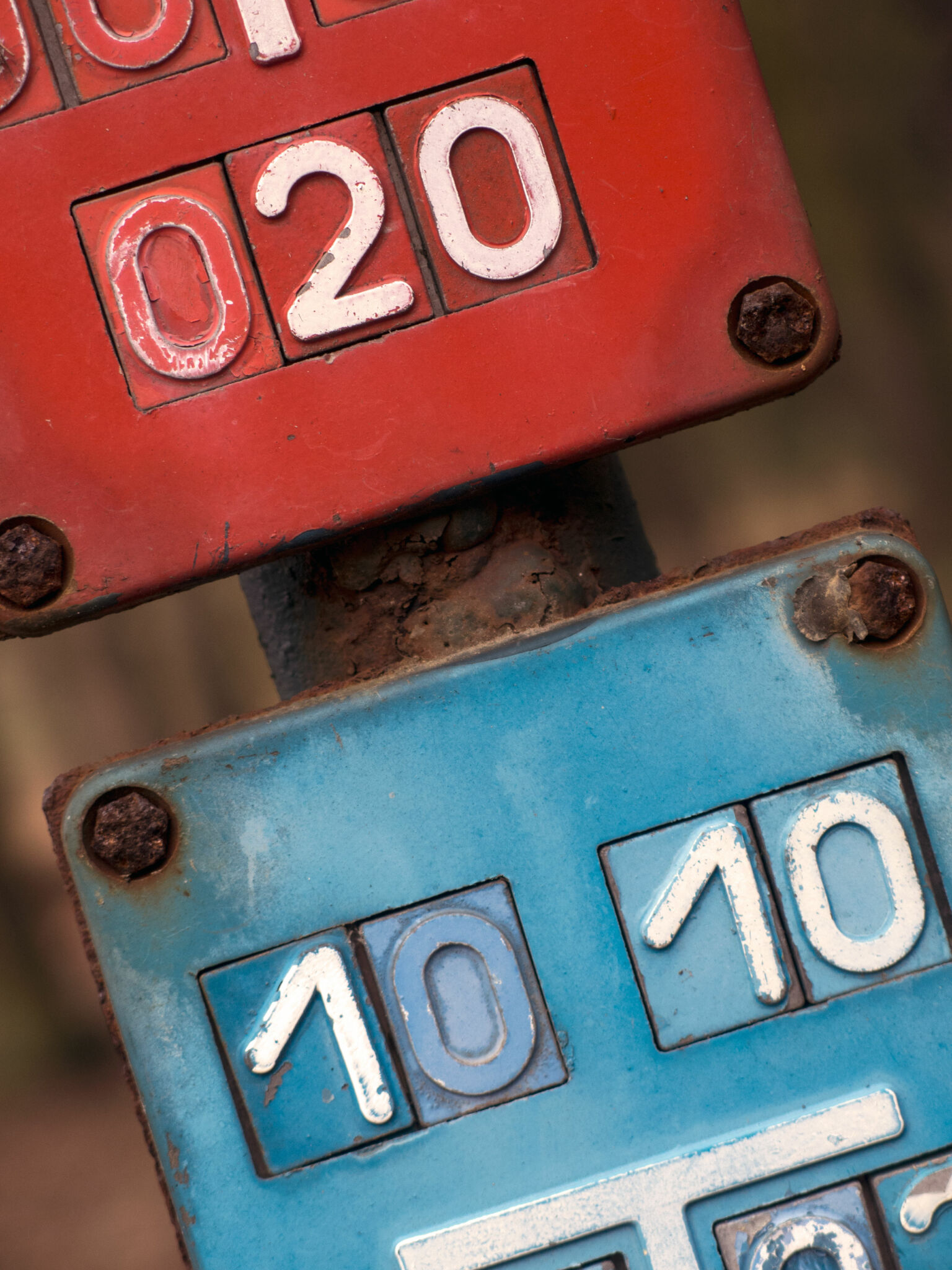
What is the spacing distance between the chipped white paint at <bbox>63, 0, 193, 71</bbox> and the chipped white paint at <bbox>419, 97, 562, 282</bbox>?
13cm

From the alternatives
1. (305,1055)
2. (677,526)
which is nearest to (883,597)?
(305,1055)

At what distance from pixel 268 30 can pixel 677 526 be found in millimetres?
929

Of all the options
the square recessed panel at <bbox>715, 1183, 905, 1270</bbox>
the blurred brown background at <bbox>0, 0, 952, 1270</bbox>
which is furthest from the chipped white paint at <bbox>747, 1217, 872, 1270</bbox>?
the blurred brown background at <bbox>0, 0, 952, 1270</bbox>

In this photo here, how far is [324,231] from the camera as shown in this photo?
48cm

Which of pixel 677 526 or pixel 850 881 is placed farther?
pixel 677 526

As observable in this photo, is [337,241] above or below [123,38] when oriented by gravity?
below

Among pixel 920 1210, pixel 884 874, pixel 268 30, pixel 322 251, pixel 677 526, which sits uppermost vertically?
pixel 268 30

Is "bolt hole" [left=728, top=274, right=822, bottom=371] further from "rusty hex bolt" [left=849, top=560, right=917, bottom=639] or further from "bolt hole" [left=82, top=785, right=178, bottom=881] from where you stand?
"bolt hole" [left=82, top=785, right=178, bottom=881]

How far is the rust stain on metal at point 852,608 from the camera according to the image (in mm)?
502

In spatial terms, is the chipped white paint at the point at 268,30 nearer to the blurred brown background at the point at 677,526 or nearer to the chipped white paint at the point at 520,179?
the chipped white paint at the point at 520,179

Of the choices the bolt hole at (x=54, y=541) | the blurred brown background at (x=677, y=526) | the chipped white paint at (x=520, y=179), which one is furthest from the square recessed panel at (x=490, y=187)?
the blurred brown background at (x=677, y=526)

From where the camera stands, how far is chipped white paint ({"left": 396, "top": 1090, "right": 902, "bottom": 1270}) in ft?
1.60

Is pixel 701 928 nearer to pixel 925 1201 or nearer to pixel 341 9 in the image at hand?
pixel 925 1201

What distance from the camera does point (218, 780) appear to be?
50 centimetres
